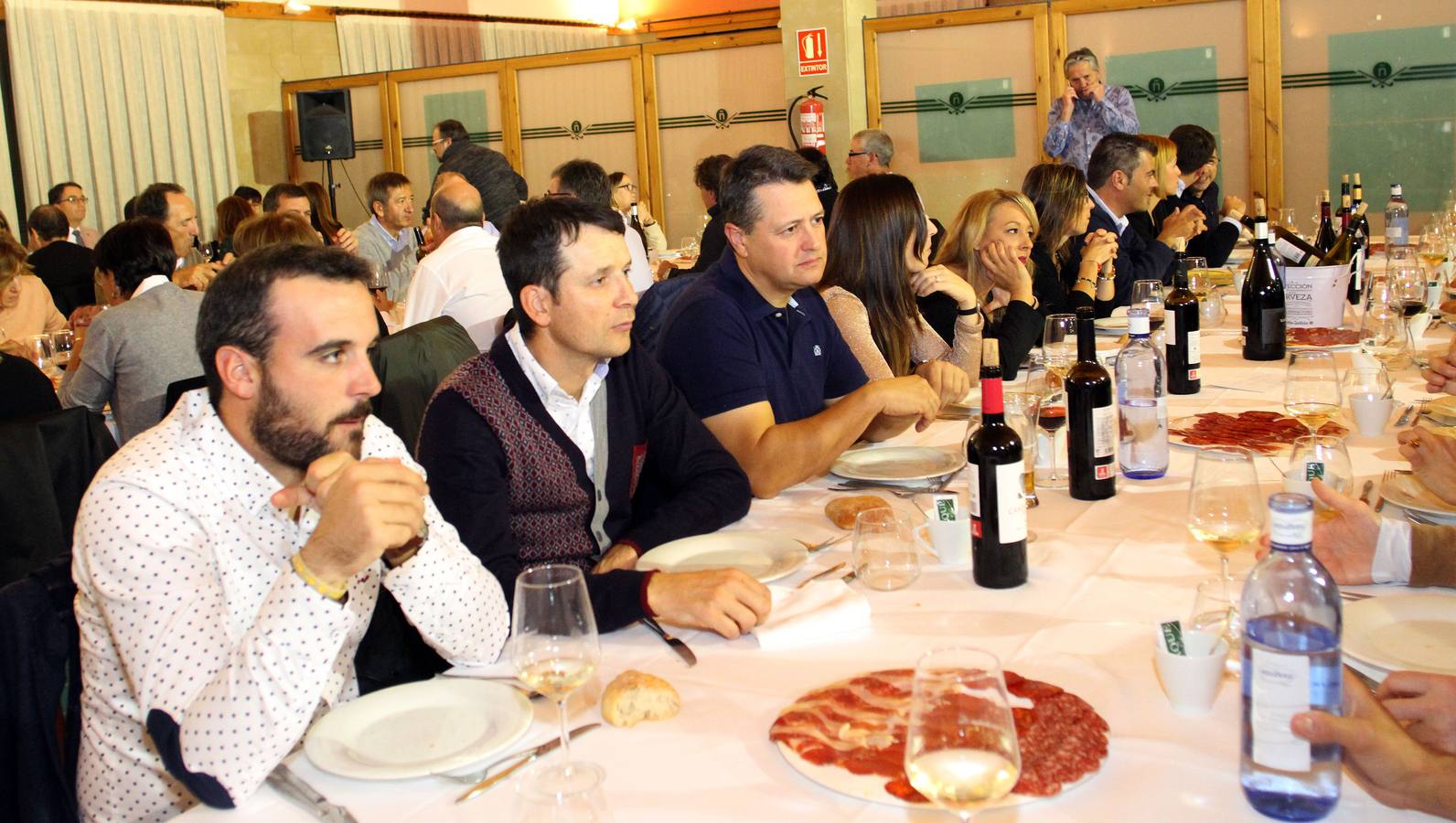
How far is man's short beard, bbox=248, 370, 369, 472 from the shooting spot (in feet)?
5.10

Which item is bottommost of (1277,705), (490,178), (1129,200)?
(1277,705)

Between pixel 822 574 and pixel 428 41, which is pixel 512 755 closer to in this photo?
pixel 822 574

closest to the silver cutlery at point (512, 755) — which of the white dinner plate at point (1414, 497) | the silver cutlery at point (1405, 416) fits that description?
the white dinner plate at point (1414, 497)

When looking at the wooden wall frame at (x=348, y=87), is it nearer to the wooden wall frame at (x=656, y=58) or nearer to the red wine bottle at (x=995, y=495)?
the wooden wall frame at (x=656, y=58)

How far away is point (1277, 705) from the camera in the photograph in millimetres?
1022

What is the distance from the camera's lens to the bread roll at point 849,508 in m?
2.02

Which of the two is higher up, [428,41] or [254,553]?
[428,41]

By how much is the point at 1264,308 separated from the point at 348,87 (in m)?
9.60

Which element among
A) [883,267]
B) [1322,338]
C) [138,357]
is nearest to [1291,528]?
[883,267]

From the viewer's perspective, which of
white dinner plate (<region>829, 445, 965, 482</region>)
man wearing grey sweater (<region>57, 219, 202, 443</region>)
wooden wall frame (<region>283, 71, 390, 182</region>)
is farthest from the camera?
wooden wall frame (<region>283, 71, 390, 182</region>)

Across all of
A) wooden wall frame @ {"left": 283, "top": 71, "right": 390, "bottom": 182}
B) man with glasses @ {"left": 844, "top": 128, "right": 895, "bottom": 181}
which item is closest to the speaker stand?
wooden wall frame @ {"left": 283, "top": 71, "right": 390, "bottom": 182}

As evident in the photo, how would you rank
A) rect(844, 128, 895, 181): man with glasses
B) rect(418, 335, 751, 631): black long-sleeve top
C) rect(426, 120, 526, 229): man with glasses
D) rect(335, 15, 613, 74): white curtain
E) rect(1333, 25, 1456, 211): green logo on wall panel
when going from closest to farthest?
rect(418, 335, 751, 631): black long-sleeve top, rect(426, 120, 526, 229): man with glasses, rect(844, 128, 895, 181): man with glasses, rect(1333, 25, 1456, 211): green logo on wall panel, rect(335, 15, 613, 74): white curtain

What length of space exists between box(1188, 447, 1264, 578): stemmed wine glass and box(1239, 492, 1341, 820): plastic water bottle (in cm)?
49

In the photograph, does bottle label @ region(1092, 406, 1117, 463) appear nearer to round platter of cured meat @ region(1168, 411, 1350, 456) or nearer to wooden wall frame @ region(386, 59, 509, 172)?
round platter of cured meat @ region(1168, 411, 1350, 456)
